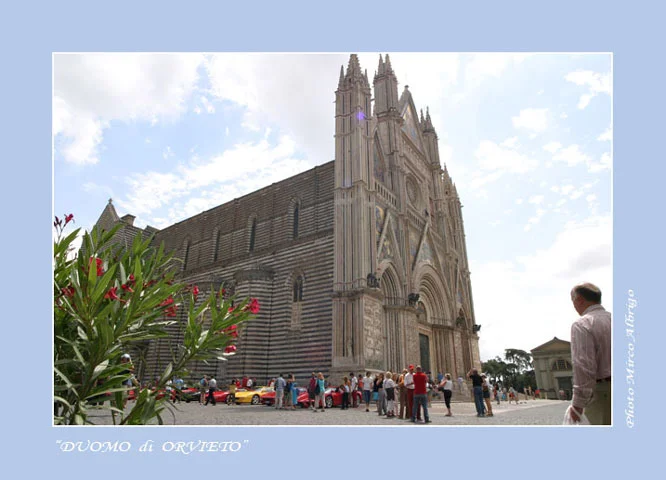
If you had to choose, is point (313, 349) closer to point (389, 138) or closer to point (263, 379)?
point (263, 379)

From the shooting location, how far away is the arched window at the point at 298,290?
2198cm

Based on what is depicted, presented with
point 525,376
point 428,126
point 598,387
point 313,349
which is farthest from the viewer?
point 525,376

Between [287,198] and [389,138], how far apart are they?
7685mm

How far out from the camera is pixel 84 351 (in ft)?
11.7

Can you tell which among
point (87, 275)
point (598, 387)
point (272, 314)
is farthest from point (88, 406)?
point (272, 314)

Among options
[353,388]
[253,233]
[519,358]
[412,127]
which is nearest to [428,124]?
[412,127]

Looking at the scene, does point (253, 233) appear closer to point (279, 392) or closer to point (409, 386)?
point (279, 392)

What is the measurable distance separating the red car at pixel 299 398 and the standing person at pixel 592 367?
12748 mm

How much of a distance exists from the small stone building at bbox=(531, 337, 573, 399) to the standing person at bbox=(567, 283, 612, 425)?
4387 cm

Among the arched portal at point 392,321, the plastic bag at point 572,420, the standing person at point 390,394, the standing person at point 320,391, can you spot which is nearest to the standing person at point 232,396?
the standing person at point 320,391

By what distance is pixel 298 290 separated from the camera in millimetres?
22219

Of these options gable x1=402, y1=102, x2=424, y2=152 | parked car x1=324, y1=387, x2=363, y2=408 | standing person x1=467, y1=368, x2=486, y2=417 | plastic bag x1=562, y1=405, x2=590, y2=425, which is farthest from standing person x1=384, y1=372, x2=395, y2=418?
gable x1=402, y1=102, x2=424, y2=152

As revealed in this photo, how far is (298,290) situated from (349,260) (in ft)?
12.5

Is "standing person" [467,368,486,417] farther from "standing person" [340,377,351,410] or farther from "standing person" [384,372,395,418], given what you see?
"standing person" [340,377,351,410]
